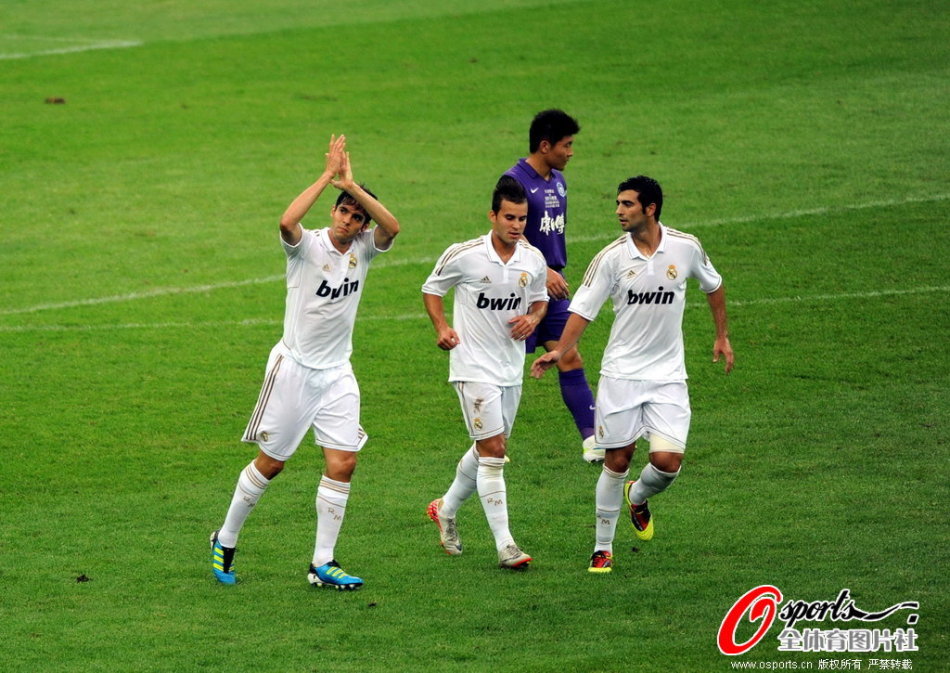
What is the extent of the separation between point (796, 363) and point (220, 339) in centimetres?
556

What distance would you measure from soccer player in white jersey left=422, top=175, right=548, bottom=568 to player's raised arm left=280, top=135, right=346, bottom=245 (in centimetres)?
101

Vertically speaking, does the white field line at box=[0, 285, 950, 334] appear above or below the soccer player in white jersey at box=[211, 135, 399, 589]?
above

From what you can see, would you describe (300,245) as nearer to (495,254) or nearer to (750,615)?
(495,254)

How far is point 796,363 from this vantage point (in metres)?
12.7

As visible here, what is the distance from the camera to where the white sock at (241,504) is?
27.6 feet

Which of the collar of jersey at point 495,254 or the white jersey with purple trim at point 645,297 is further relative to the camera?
the collar of jersey at point 495,254

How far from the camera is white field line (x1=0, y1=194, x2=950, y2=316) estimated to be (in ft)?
48.5

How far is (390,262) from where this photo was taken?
15.8 meters

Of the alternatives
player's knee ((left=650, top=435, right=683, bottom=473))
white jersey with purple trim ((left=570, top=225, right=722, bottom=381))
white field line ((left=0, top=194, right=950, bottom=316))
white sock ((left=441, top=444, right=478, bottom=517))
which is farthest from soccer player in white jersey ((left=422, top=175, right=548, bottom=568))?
white field line ((left=0, top=194, right=950, bottom=316))

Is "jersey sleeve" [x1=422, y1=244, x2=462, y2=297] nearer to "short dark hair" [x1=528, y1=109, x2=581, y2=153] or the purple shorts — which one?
"short dark hair" [x1=528, y1=109, x2=581, y2=153]

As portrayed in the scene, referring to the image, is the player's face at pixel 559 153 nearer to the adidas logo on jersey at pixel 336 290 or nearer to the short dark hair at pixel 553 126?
the short dark hair at pixel 553 126

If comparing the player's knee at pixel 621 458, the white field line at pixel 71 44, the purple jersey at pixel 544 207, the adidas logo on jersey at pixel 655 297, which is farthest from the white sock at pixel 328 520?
the white field line at pixel 71 44

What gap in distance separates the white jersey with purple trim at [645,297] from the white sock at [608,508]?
2.12 ft

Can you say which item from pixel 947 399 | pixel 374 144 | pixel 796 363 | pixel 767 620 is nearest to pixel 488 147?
pixel 374 144
